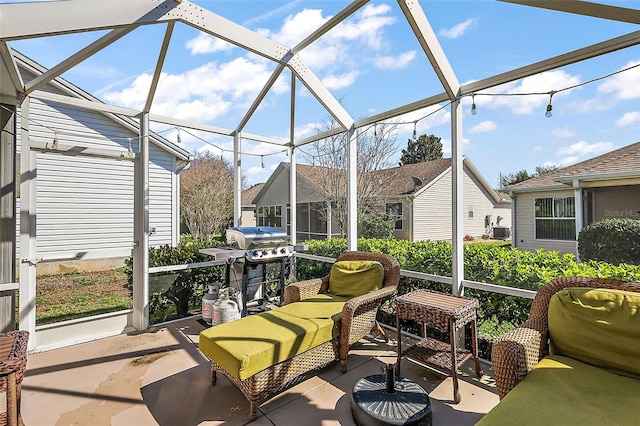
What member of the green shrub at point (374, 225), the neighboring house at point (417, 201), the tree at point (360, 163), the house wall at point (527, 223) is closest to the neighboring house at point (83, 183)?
the tree at point (360, 163)

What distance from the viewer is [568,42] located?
2645mm

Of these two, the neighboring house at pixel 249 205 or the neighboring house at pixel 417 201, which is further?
the neighboring house at pixel 249 205

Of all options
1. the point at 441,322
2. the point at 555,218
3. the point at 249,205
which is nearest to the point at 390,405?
the point at 441,322

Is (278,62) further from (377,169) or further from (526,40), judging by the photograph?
(377,169)

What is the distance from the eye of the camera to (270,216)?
50.6ft

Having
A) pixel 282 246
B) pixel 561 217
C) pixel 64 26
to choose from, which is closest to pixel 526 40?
pixel 282 246

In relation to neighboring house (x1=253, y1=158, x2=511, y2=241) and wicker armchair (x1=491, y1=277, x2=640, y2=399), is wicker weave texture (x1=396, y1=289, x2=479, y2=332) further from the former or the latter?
neighboring house (x1=253, y1=158, x2=511, y2=241)

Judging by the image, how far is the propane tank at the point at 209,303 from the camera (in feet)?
13.8

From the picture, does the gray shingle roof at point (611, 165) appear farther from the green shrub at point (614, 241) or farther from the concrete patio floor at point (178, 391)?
the concrete patio floor at point (178, 391)

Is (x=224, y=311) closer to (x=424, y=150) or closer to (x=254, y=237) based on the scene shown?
(x=254, y=237)

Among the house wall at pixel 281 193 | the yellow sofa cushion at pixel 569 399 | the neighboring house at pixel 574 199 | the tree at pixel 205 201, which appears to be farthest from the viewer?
the house wall at pixel 281 193

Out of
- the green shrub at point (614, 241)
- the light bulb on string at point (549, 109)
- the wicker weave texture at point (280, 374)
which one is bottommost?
the wicker weave texture at point (280, 374)

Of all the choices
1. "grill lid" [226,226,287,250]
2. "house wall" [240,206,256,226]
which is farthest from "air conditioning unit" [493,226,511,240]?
"grill lid" [226,226,287,250]

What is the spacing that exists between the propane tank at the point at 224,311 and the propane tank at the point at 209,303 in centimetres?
20
